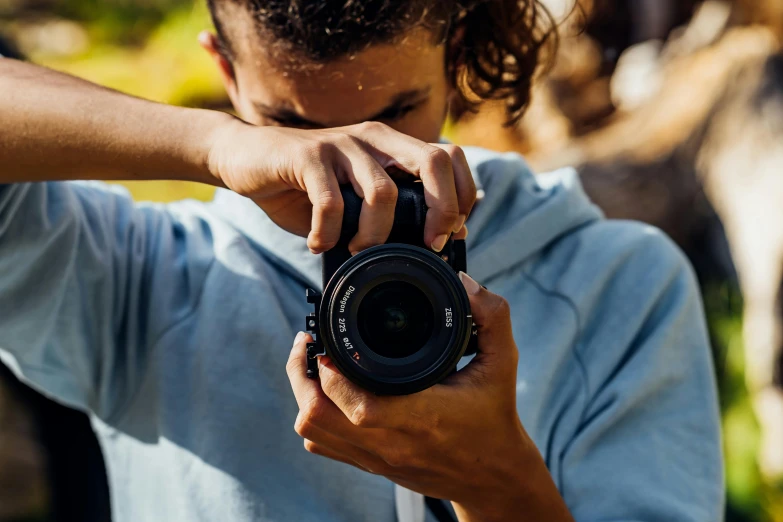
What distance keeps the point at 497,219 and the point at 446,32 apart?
0.39m

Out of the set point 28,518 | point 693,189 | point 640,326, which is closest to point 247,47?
point 640,326

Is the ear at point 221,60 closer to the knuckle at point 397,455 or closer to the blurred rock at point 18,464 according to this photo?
the knuckle at point 397,455

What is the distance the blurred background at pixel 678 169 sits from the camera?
374 centimetres

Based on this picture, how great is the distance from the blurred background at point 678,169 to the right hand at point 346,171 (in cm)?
180

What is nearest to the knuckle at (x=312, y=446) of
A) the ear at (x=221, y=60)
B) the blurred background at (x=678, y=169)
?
the ear at (x=221, y=60)

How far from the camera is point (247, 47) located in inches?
61.6

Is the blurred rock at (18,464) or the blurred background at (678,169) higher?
the blurred background at (678,169)

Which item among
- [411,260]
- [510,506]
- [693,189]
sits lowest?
[693,189]

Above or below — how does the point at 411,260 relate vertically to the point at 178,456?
above

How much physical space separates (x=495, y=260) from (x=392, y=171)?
18.8 inches

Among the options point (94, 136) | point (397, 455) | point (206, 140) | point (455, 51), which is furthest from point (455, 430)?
point (455, 51)

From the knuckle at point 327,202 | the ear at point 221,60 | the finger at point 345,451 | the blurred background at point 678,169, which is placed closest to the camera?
the knuckle at point 327,202

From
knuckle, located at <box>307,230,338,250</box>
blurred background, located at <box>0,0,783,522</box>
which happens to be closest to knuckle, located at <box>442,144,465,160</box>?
knuckle, located at <box>307,230,338,250</box>

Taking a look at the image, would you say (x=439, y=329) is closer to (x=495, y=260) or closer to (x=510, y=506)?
(x=510, y=506)
